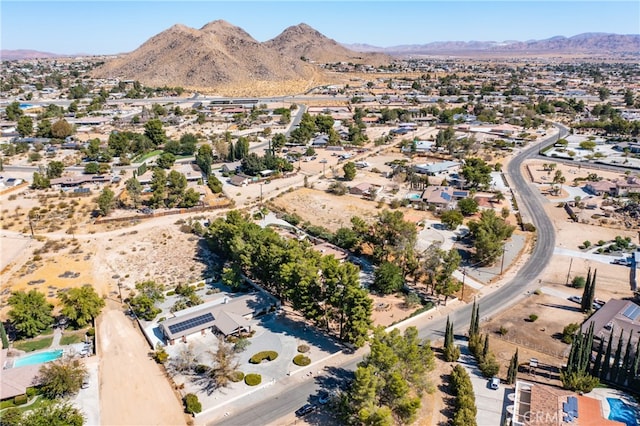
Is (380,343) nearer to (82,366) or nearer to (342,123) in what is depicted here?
(82,366)

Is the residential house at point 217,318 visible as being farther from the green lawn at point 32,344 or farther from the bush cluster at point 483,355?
the bush cluster at point 483,355

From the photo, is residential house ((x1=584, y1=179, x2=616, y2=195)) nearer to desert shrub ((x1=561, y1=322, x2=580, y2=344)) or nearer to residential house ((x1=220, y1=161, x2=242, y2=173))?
desert shrub ((x1=561, y1=322, x2=580, y2=344))

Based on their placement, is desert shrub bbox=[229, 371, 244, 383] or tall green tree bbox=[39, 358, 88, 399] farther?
desert shrub bbox=[229, 371, 244, 383]

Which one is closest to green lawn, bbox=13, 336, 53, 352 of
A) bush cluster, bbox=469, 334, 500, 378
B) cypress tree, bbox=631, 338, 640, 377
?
bush cluster, bbox=469, 334, 500, 378

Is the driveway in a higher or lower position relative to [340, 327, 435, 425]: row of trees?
lower

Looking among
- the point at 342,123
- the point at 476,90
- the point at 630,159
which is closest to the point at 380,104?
the point at 342,123
